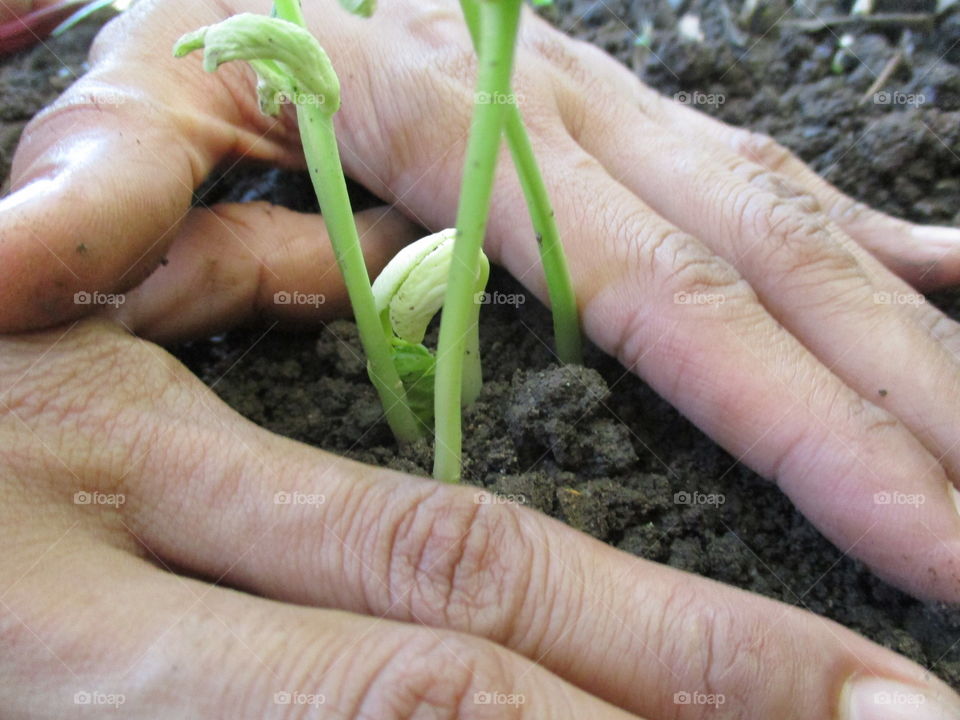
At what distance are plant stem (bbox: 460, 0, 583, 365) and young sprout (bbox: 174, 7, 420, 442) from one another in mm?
118

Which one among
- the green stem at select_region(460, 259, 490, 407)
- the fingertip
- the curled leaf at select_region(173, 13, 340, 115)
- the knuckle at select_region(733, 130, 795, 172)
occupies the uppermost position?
the curled leaf at select_region(173, 13, 340, 115)

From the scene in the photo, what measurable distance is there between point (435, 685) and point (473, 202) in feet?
1.07

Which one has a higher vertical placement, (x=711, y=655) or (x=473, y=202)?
(x=473, y=202)

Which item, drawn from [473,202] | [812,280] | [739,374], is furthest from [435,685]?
[812,280]

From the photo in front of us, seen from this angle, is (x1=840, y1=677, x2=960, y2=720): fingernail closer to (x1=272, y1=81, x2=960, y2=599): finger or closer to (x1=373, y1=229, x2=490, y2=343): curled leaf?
(x1=272, y1=81, x2=960, y2=599): finger

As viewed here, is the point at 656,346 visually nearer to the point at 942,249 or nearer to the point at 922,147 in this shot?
the point at 942,249

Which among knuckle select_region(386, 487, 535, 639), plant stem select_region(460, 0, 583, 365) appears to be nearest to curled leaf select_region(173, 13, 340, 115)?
plant stem select_region(460, 0, 583, 365)

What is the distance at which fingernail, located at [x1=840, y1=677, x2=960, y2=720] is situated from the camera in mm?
585

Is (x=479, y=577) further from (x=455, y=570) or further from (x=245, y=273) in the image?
(x=245, y=273)

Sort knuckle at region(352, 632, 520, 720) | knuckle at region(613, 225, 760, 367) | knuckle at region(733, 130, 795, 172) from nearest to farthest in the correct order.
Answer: knuckle at region(352, 632, 520, 720), knuckle at region(613, 225, 760, 367), knuckle at region(733, 130, 795, 172)

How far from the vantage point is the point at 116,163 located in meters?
0.65

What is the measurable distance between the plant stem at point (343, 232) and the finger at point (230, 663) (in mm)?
225

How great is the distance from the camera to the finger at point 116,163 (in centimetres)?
60

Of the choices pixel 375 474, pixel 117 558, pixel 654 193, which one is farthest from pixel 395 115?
pixel 117 558
